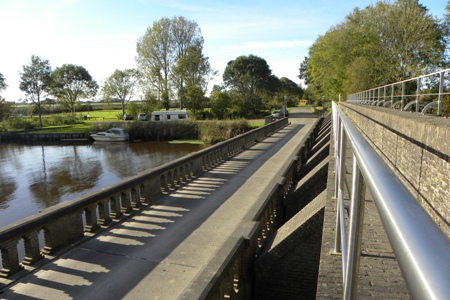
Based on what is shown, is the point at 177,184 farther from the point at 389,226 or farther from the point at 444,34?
the point at 444,34

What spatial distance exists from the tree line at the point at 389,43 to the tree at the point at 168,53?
2109cm

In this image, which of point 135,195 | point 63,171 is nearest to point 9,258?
point 135,195

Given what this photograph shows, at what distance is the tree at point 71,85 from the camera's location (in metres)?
79.0

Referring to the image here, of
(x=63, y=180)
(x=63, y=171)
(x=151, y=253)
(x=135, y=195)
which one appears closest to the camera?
(x=151, y=253)

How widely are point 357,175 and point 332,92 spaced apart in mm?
53272

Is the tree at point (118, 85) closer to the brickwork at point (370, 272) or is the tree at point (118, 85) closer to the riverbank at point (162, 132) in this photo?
the riverbank at point (162, 132)

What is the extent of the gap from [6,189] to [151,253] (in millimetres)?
18986

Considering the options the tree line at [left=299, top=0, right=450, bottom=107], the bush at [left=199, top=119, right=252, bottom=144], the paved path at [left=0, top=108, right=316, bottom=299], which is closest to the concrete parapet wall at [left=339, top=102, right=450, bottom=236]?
the paved path at [left=0, top=108, right=316, bottom=299]

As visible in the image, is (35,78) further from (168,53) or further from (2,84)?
(168,53)

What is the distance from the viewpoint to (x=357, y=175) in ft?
4.20

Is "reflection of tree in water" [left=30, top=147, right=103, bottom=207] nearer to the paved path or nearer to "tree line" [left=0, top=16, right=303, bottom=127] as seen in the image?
the paved path

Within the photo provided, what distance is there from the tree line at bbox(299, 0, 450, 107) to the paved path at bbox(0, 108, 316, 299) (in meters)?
28.1

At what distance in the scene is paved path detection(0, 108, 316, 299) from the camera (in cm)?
477

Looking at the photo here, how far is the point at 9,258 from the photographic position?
5.00 metres
